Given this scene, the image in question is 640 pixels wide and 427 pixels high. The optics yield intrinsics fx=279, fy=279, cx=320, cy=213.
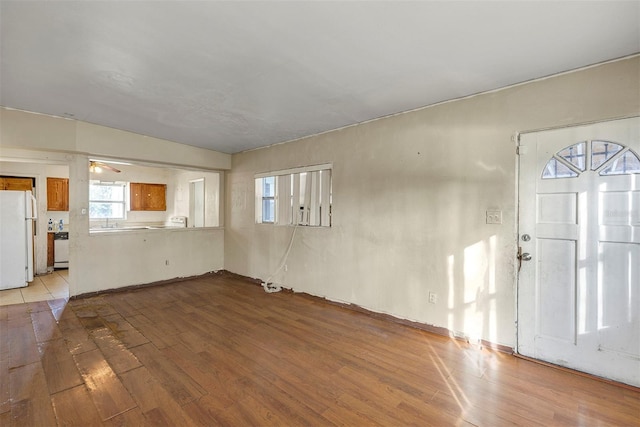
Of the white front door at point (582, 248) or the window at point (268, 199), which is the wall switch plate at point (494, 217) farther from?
the window at point (268, 199)

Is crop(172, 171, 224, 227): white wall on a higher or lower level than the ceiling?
lower

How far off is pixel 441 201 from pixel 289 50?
2174mm

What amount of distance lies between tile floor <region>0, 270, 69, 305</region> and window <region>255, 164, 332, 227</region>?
11.1 feet

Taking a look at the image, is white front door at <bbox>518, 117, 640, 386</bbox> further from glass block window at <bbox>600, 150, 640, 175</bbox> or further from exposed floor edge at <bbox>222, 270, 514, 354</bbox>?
exposed floor edge at <bbox>222, 270, 514, 354</bbox>

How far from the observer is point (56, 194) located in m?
6.04

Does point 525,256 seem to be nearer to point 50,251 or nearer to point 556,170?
point 556,170

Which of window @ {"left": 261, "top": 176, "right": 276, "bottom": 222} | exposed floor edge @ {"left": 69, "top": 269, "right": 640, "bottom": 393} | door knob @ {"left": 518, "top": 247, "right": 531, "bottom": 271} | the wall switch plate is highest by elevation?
window @ {"left": 261, "top": 176, "right": 276, "bottom": 222}

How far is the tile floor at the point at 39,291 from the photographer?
420cm

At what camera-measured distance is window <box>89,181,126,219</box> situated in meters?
7.15

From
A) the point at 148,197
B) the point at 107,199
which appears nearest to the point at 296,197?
the point at 148,197

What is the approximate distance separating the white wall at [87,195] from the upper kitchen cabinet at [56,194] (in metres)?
2.53

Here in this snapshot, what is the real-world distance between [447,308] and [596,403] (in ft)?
4.13

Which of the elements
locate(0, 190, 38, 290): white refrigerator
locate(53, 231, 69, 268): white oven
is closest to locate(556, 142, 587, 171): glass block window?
locate(0, 190, 38, 290): white refrigerator

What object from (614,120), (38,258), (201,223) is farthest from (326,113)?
(38,258)
